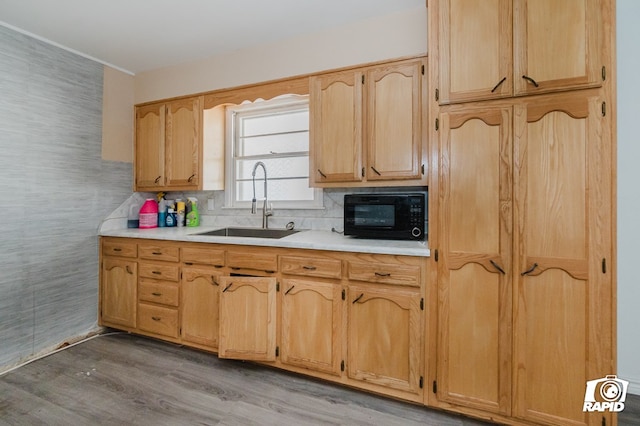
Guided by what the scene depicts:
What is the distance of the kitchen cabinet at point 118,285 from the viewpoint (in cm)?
260

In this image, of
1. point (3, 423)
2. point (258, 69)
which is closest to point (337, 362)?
point (3, 423)

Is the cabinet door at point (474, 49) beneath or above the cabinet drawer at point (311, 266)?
above

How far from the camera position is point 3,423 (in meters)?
1.60

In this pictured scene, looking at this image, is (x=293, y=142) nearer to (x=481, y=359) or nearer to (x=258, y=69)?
(x=258, y=69)

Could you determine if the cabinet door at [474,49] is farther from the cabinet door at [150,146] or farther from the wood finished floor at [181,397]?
the cabinet door at [150,146]

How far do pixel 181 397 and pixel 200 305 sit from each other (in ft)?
2.14

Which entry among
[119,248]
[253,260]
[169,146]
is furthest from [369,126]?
[119,248]

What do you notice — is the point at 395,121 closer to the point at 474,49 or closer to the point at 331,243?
the point at 474,49

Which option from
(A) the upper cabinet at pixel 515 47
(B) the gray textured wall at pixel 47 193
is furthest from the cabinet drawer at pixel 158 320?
(A) the upper cabinet at pixel 515 47

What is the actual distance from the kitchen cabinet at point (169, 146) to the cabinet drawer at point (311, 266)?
1.34m

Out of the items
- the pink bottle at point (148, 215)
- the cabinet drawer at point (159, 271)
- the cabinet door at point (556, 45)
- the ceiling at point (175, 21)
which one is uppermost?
the ceiling at point (175, 21)

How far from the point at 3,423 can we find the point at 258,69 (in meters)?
2.87

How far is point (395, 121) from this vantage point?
2008 mm

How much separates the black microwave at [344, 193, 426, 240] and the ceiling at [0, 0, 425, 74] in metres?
1.34
